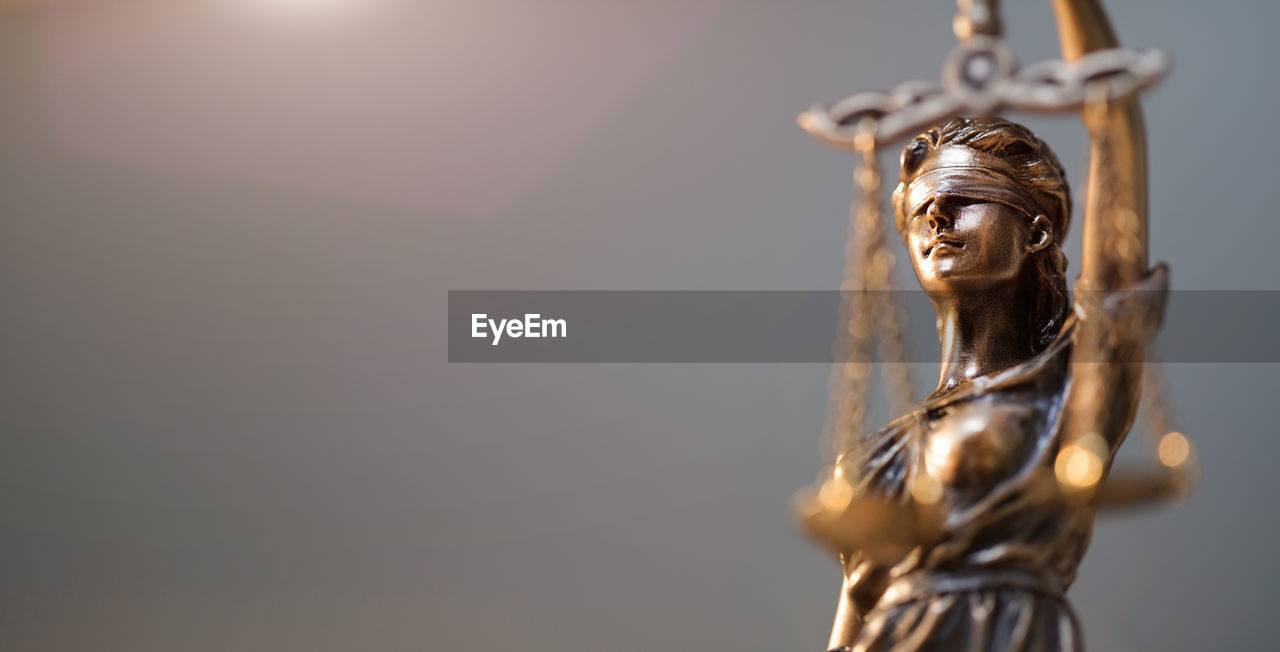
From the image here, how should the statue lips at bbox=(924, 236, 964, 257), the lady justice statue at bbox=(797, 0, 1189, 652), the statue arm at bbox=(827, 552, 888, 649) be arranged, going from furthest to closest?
the statue lips at bbox=(924, 236, 964, 257), the statue arm at bbox=(827, 552, 888, 649), the lady justice statue at bbox=(797, 0, 1189, 652)

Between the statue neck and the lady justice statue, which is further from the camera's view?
the statue neck

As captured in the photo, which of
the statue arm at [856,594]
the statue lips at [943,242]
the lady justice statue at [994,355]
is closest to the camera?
the lady justice statue at [994,355]

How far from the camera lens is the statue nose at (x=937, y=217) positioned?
2.01m

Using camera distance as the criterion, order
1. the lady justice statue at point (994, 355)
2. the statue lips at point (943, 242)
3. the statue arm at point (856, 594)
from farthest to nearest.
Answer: the statue lips at point (943, 242), the statue arm at point (856, 594), the lady justice statue at point (994, 355)

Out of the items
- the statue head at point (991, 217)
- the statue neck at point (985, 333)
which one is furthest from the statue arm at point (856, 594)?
the statue head at point (991, 217)

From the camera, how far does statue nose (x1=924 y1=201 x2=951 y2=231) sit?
2.01m

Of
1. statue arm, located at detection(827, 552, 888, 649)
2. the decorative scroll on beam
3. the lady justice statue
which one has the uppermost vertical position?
the decorative scroll on beam

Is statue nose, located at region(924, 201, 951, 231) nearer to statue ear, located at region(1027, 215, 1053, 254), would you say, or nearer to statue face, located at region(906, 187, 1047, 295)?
statue face, located at region(906, 187, 1047, 295)

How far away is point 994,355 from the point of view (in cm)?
202

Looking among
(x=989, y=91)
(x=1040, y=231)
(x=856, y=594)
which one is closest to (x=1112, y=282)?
(x=1040, y=231)

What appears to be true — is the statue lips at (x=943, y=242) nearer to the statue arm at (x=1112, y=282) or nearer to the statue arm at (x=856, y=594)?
the statue arm at (x=1112, y=282)

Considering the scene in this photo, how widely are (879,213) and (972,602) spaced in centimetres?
60

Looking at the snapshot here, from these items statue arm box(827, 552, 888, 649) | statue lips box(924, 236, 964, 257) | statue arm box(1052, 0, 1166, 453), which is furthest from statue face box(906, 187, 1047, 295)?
statue arm box(827, 552, 888, 649)

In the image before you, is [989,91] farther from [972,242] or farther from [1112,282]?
[1112,282]
